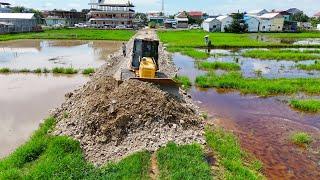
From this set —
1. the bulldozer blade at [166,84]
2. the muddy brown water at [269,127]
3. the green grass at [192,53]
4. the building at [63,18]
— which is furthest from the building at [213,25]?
the bulldozer blade at [166,84]

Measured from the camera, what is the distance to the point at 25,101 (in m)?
16.7

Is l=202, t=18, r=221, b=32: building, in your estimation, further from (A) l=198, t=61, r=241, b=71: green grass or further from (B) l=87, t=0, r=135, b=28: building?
(A) l=198, t=61, r=241, b=71: green grass

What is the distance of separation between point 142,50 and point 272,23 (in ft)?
215

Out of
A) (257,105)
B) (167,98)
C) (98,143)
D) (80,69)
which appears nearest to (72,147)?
(98,143)

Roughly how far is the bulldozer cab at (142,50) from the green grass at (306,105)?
6.36m

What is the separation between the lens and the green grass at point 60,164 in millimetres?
8375

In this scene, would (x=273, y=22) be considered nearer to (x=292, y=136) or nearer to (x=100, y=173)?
(x=292, y=136)

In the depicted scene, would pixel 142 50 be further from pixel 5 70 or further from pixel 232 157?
pixel 5 70

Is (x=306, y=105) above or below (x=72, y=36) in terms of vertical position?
below

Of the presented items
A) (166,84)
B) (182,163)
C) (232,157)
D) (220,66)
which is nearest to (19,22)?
(220,66)

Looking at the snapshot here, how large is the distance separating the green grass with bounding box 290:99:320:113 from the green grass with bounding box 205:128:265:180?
5315 millimetres

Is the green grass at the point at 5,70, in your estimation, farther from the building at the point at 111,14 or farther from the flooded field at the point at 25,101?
the building at the point at 111,14

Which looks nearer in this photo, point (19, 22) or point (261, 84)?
point (261, 84)

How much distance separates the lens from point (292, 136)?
12.0 m
